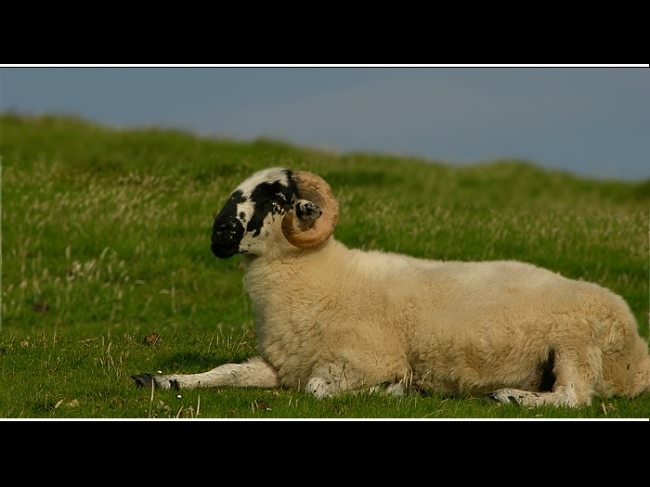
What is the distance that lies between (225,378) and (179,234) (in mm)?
12888

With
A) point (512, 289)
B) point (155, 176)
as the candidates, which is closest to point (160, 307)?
point (155, 176)

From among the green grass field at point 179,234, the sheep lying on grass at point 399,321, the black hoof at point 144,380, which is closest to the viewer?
the sheep lying on grass at point 399,321

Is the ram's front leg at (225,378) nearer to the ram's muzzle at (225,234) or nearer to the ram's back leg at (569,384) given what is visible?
the ram's muzzle at (225,234)

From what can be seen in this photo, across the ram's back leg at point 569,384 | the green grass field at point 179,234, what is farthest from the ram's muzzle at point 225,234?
the ram's back leg at point 569,384

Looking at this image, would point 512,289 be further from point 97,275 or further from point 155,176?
point 155,176

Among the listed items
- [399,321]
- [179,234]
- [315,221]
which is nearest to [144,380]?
[315,221]

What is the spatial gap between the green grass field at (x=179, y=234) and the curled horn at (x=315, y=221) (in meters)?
2.63

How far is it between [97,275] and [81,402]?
11.3 meters

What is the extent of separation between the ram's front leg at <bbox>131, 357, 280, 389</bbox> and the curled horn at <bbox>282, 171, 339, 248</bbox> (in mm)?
1516

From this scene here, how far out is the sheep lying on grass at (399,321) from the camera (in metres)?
11.3

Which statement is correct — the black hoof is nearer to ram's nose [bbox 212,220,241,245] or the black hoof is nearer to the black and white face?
the black and white face

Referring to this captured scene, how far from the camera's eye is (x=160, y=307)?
21.7 metres

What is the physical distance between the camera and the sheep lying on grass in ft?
37.0

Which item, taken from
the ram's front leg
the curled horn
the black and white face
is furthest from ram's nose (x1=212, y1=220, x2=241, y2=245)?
the ram's front leg
